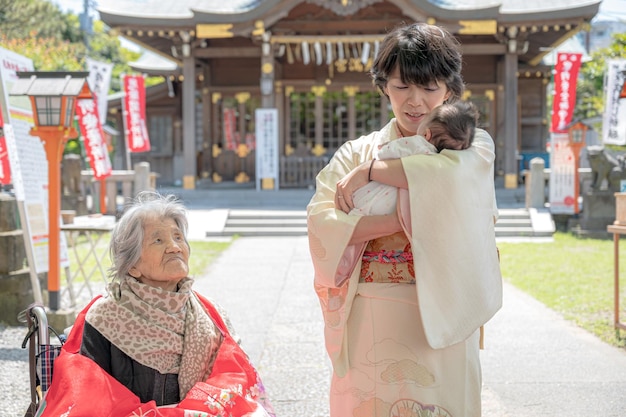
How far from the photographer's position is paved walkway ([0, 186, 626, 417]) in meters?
4.16

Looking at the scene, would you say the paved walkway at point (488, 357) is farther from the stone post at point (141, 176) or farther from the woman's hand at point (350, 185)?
the stone post at point (141, 176)

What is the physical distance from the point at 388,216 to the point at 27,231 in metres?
4.48

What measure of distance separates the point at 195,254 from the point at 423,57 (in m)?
9.36

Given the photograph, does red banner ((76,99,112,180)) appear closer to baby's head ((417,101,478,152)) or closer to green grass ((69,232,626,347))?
green grass ((69,232,626,347))

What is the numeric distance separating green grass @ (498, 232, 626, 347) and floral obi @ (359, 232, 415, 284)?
4.09 m

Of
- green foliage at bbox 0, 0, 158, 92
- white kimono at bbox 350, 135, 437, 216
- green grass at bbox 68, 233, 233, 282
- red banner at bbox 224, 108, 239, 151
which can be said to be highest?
green foliage at bbox 0, 0, 158, 92

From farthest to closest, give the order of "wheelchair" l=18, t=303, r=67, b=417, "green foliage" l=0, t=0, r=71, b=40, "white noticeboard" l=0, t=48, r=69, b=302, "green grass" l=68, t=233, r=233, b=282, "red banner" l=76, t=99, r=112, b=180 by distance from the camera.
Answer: "green foliage" l=0, t=0, r=71, b=40, "red banner" l=76, t=99, r=112, b=180, "green grass" l=68, t=233, r=233, b=282, "white noticeboard" l=0, t=48, r=69, b=302, "wheelchair" l=18, t=303, r=67, b=417

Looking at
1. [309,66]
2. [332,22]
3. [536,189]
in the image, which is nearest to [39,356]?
[536,189]

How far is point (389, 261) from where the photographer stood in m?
2.12

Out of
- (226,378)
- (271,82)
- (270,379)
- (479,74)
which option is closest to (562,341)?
(270,379)

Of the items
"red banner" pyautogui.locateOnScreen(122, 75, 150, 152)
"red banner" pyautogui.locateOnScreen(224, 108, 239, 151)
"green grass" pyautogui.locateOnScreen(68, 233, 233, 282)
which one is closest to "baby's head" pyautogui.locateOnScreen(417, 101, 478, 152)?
"green grass" pyautogui.locateOnScreen(68, 233, 233, 282)

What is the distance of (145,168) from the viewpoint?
1476cm

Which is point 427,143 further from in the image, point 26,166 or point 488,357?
point 26,166

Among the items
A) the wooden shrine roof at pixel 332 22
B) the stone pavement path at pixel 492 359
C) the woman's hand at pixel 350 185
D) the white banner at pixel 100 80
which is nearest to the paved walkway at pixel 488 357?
the stone pavement path at pixel 492 359
